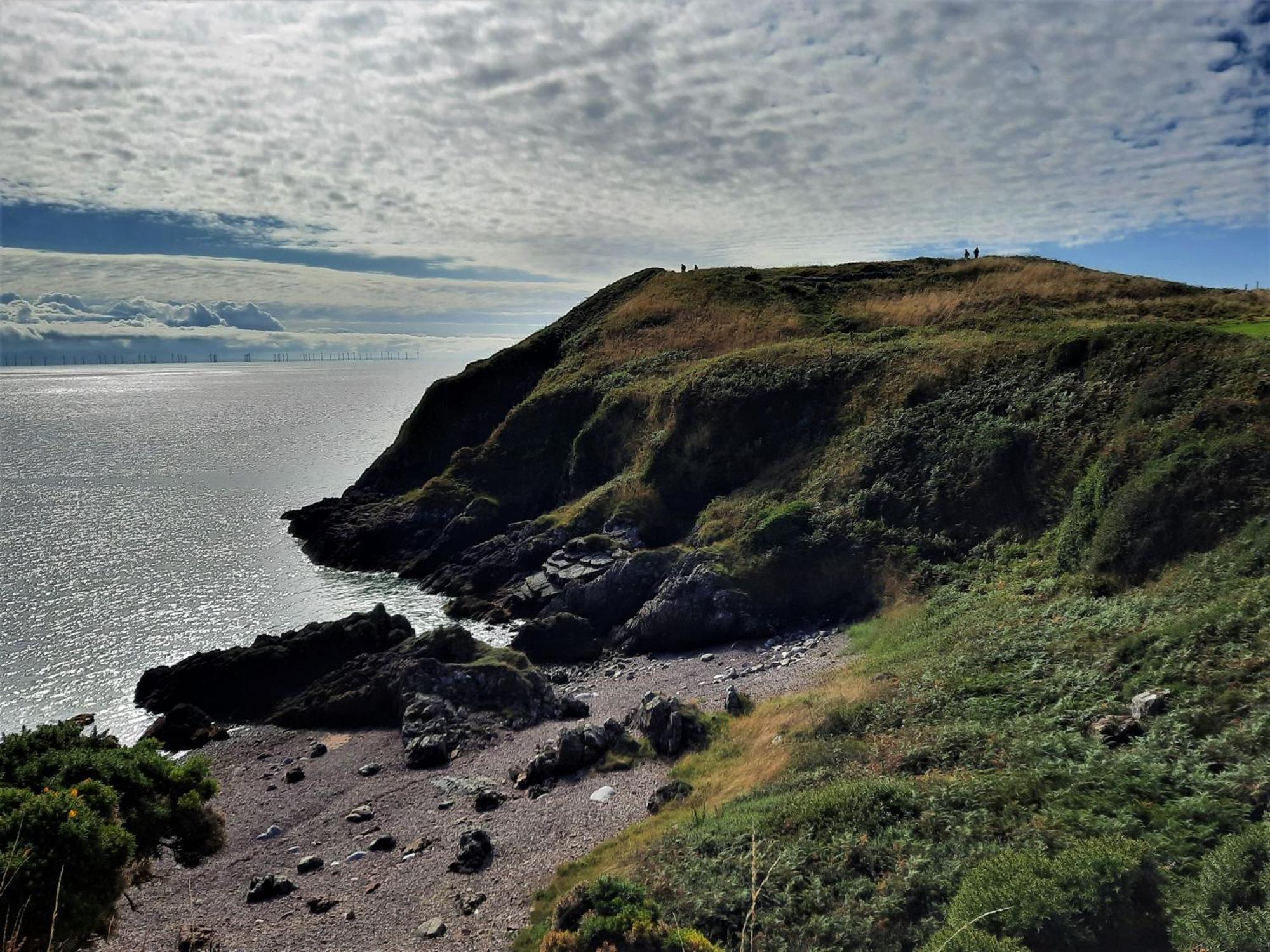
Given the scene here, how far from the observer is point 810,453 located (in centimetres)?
4109

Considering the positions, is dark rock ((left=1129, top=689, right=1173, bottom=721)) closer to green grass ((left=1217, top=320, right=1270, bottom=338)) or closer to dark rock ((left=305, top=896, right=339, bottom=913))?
dark rock ((left=305, top=896, right=339, bottom=913))

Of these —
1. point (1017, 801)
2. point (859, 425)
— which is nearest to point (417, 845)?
point (1017, 801)

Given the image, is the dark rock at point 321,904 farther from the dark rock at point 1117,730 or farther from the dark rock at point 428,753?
the dark rock at point 1117,730

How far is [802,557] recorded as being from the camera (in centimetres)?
3462

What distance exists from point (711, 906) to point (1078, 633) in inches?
A: 492

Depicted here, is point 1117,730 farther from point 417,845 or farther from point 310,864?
point 310,864

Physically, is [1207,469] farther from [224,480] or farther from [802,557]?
[224,480]

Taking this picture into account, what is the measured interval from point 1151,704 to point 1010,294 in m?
48.8

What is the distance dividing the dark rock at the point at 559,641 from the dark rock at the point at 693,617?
145cm

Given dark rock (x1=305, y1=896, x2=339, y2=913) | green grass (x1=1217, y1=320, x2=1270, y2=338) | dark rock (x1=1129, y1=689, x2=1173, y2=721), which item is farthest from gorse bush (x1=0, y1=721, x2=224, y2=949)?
green grass (x1=1217, y1=320, x2=1270, y2=338)

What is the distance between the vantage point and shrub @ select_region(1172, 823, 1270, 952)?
27.8 ft

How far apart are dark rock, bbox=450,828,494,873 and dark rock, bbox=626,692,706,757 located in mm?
6062

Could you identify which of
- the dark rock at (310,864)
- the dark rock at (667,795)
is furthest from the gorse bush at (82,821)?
the dark rock at (667,795)

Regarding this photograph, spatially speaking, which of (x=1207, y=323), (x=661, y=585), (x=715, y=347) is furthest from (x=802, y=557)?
(x=715, y=347)
